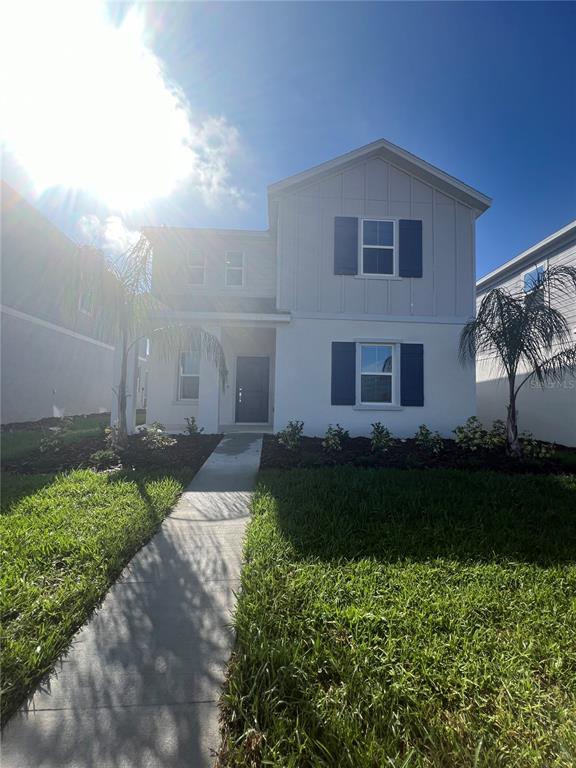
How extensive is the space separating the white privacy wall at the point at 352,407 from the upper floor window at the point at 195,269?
4.28m

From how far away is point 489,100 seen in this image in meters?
8.03

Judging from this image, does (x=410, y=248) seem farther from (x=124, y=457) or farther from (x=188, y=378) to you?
(x=124, y=457)

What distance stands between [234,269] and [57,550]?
10.3m

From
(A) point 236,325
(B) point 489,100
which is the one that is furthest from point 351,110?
(A) point 236,325

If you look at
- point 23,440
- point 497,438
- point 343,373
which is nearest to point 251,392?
point 343,373

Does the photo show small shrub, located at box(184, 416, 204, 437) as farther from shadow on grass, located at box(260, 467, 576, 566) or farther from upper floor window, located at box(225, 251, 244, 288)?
upper floor window, located at box(225, 251, 244, 288)

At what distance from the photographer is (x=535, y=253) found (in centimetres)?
1180

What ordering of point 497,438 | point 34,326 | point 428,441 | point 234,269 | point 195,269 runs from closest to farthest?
point 428,441
point 497,438
point 195,269
point 234,269
point 34,326

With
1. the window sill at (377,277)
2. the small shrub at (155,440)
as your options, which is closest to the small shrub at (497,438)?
the window sill at (377,277)

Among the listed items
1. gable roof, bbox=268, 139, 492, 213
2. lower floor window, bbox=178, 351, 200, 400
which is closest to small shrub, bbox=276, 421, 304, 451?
lower floor window, bbox=178, 351, 200, 400

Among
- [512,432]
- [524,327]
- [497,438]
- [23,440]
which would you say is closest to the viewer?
[524,327]

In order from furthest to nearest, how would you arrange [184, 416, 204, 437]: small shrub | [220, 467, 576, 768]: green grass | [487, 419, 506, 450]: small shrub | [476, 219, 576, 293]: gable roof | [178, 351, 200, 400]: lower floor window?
[178, 351, 200, 400]: lower floor window → [476, 219, 576, 293]: gable roof → [184, 416, 204, 437]: small shrub → [487, 419, 506, 450]: small shrub → [220, 467, 576, 768]: green grass

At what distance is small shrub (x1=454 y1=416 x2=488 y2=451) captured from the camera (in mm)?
8315

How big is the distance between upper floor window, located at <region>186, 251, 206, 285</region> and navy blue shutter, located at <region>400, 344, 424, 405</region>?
6751 millimetres
